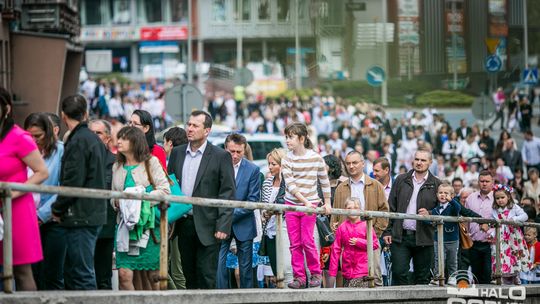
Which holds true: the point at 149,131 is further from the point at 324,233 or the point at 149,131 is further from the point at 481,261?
the point at 481,261

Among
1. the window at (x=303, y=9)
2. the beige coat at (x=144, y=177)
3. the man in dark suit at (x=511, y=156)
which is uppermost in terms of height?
the window at (x=303, y=9)

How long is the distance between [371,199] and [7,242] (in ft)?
17.2

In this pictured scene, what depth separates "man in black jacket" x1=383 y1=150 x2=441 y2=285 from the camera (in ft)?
44.1

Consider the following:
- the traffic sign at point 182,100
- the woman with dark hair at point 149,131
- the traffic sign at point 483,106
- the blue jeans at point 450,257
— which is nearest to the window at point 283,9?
the traffic sign at point 483,106

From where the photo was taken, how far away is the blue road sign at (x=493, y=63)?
33438mm

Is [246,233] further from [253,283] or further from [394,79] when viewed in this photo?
[394,79]

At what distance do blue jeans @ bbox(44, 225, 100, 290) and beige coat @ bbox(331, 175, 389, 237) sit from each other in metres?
3.90

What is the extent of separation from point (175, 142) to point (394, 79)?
876 inches

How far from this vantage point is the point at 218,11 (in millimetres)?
76312

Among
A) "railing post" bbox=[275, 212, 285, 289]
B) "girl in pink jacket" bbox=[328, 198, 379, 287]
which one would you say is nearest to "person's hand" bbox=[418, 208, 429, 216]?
"girl in pink jacket" bbox=[328, 198, 379, 287]

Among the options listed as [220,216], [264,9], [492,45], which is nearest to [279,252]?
[220,216]

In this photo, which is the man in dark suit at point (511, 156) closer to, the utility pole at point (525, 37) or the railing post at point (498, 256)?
the utility pole at point (525, 37)

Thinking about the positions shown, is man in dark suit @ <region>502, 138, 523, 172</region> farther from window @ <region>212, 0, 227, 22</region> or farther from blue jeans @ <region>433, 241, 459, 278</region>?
window @ <region>212, 0, 227, 22</region>

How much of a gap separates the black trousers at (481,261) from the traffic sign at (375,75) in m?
19.2
